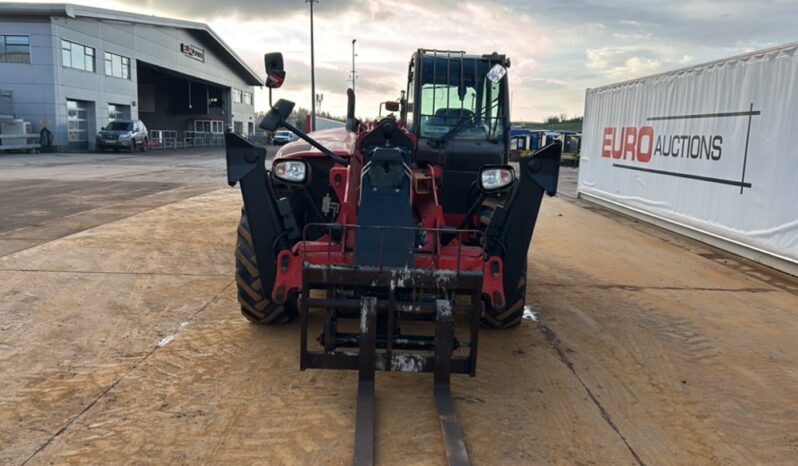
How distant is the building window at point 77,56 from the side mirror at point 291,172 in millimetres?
30934

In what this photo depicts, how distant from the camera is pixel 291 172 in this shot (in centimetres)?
471

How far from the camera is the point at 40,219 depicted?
401 inches

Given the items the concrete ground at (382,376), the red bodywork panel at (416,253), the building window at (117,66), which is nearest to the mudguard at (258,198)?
the red bodywork panel at (416,253)

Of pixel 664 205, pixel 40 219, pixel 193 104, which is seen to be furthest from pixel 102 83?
pixel 664 205

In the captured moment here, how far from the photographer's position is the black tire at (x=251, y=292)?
4809 millimetres

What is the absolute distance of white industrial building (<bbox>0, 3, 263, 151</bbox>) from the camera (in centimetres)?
2927

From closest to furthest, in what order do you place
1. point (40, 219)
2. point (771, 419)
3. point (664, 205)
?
point (771, 419) → point (40, 219) → point (664, 205)

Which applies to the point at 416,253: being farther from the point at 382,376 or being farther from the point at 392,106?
the point at 392,106

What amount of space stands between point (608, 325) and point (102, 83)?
35.0 metres

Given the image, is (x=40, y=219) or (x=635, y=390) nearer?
(x=635, y=390)

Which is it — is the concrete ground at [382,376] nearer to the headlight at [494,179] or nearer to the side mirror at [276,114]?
the headlight at [494,179]

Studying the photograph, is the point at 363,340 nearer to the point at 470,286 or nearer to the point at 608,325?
the point at 470,286

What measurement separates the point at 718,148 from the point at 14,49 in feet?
104

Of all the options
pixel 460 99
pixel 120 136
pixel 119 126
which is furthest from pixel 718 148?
pixel 119 126
